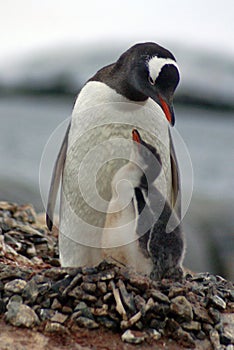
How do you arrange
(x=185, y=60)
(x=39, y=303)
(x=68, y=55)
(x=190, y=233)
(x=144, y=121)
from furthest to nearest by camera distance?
(x=68, y=55), (x=185, y=60), (x=190, y=233), (x=144, y=121), (x=39, y=303)

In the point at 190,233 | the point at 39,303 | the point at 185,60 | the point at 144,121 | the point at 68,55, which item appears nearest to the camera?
the point at 39,303

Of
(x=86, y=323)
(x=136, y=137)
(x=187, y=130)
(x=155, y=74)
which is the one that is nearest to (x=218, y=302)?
(x=86, y=323)

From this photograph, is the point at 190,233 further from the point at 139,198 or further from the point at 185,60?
the point at 185,60

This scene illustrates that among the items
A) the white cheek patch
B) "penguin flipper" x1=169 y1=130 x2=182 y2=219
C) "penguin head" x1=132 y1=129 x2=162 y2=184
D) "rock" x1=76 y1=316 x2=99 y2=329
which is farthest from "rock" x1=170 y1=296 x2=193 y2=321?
the white cheek patch

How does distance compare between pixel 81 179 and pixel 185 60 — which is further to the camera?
pixel 185 60

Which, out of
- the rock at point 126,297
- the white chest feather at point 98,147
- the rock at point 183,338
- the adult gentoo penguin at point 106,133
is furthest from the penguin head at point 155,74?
the rock at point 183,338

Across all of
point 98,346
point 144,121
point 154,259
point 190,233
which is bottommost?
point 190,233

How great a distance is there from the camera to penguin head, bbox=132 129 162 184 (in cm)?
162

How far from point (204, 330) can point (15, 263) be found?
0.74 metres

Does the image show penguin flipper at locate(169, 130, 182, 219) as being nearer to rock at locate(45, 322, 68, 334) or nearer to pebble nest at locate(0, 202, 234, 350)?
pebble nest at locate(0, 202, 234, 350)

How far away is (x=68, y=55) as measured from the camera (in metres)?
16.0

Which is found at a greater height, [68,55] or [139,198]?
[139,198]

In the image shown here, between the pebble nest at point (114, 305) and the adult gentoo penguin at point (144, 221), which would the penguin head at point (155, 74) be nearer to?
the adult gentoo penguin at point (144, 221)

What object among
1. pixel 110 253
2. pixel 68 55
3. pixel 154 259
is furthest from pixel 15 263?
pixel 68 55
